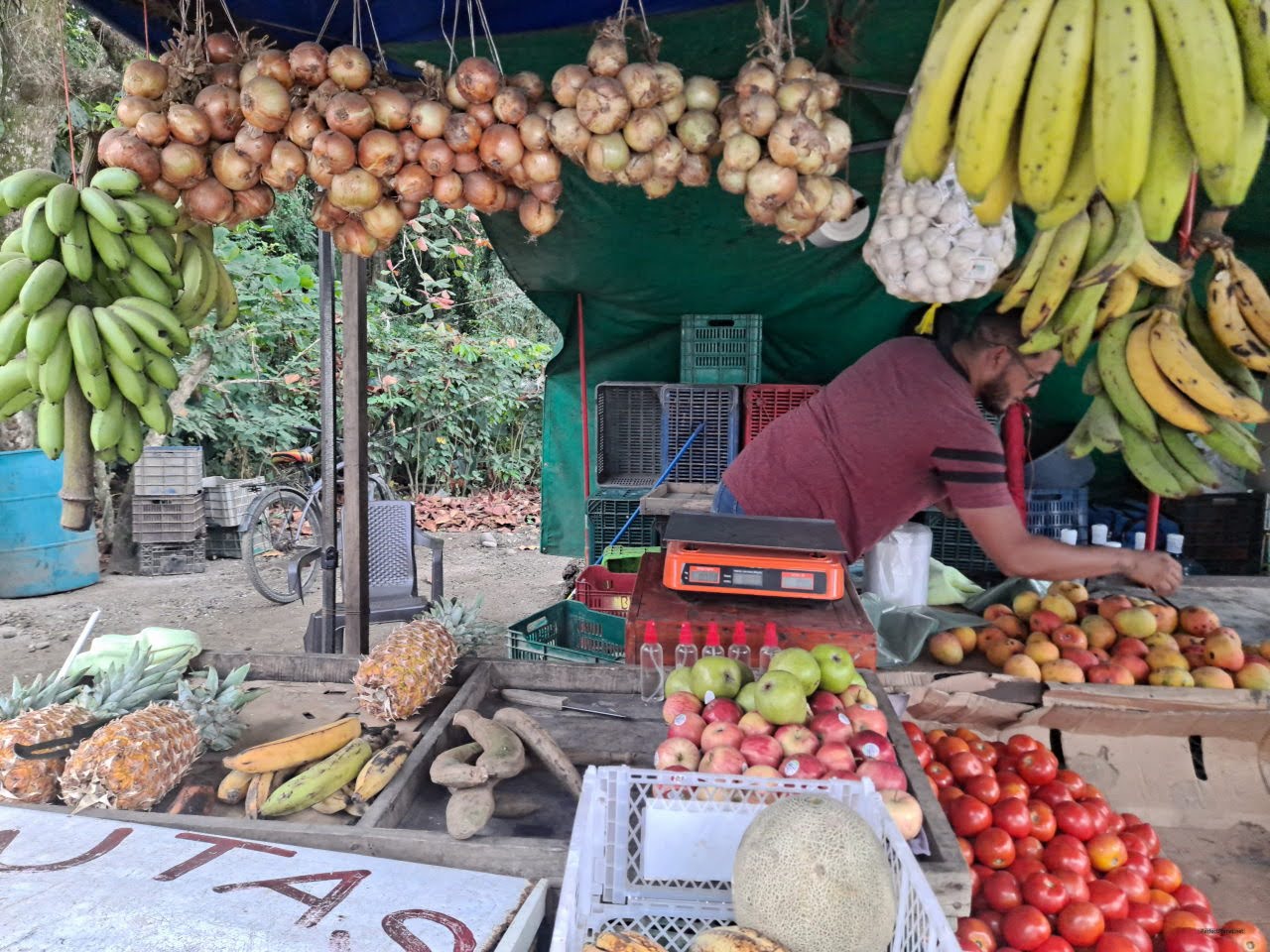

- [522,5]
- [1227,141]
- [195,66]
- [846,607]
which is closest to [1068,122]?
[1227,141]

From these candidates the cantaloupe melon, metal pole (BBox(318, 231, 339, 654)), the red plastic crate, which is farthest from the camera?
the red plastic crate

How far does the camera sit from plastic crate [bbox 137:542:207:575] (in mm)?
7590

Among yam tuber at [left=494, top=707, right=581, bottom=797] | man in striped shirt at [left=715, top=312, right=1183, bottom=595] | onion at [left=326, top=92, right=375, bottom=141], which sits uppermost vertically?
onion at [left=326, top=92, right=375, bottom=141]

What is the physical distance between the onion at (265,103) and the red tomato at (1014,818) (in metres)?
2.70

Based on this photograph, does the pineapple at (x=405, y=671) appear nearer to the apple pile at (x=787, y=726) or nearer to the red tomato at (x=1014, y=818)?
the apple pile at (x=787, y=726)

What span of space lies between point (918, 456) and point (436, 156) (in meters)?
1.92

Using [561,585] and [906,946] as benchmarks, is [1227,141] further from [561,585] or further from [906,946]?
[561,585]

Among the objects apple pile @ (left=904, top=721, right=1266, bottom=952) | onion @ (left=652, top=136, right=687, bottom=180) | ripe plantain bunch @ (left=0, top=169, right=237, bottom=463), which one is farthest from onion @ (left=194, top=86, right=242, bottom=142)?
apple pile @ (left=904, top=721, right=1266, bottom=952)

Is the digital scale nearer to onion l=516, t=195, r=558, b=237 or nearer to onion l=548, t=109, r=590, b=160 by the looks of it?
onion l=516, t=195, r=558, b=237

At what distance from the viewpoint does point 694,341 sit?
543cm

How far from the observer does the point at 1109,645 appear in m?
3.08

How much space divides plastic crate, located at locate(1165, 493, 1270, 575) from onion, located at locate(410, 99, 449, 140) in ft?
17.9

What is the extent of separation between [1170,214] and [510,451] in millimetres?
11394

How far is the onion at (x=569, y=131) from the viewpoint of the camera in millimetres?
2154
